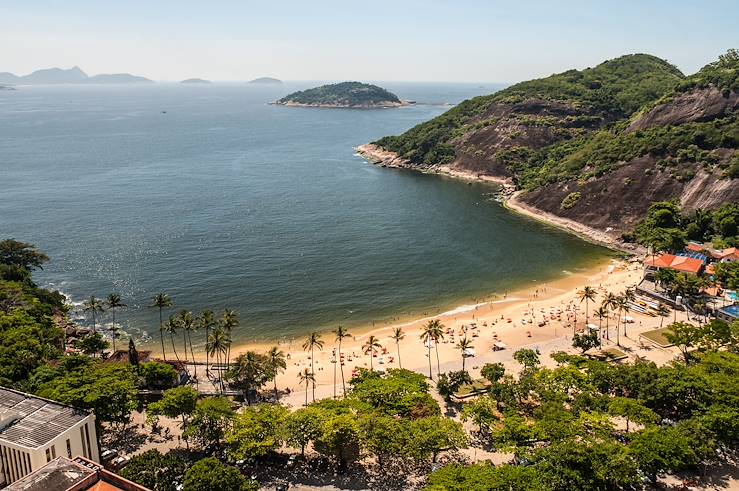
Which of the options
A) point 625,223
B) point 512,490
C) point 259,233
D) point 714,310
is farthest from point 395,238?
point 512,490

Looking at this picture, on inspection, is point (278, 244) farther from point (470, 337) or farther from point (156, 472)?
point (156, 472)

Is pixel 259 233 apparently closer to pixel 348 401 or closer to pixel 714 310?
pixel 348 401

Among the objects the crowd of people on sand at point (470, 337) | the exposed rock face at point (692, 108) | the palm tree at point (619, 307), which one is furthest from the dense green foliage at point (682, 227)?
the exposed rock face at point (692, 108)

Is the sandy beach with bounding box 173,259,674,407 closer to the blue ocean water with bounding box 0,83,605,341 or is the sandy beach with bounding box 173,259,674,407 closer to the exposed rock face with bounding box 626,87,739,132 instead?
the blue ocean water with bounding box 0,83,605,341

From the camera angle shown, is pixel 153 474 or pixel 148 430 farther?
pixel 148 430

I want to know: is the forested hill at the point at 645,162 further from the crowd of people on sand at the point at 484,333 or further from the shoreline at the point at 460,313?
the crowd of people on sand at the point at 484,333

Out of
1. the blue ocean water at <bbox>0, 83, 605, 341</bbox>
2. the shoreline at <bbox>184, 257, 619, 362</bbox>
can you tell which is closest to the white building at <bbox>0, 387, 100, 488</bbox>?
the shoreline at <bbox>184, 257, 619, 362</bbox>
